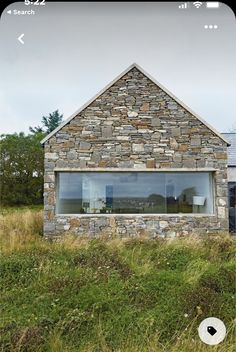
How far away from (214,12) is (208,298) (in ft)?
9.38

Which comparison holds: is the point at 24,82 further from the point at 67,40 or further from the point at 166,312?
the point at 166,312

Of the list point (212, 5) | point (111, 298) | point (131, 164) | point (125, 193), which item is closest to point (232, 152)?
point (131, 164)

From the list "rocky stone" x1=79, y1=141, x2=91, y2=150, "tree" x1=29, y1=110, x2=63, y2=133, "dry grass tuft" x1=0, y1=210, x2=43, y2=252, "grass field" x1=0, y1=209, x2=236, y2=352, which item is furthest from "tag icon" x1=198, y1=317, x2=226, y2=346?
"rocky stone" x1=79, y1=141, x2=91, y2=150

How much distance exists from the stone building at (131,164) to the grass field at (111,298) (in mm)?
2225

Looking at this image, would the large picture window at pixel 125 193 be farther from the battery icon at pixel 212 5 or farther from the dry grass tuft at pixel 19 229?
the battery icon at pixel 212 5

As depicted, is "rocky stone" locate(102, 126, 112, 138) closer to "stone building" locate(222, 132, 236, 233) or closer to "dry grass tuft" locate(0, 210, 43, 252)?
"dry grass tuft" locate(0, 210, 43, 252)

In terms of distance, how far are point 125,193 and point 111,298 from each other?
16.9ft

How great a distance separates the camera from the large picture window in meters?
8.85

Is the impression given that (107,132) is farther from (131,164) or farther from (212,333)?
(212,333)

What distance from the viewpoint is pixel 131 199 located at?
8859mm

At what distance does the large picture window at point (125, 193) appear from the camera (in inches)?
348

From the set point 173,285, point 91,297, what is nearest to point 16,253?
point 91,297

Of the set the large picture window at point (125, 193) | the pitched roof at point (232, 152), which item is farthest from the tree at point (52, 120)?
the pitched roof at point (232, 152)

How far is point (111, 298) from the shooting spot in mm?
3852
